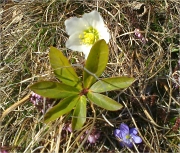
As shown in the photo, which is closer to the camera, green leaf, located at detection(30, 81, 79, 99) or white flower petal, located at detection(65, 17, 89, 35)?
green leaf, located at detection(30, 81, 79, 99)

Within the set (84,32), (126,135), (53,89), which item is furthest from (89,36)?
(126,135)

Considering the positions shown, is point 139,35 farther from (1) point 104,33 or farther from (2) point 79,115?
(2) point 79,115

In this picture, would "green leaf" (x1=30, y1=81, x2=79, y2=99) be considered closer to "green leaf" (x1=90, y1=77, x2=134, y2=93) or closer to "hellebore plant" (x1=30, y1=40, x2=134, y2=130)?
"hellebore plant" (x1=30, y1=40, x2=134, y2=130)

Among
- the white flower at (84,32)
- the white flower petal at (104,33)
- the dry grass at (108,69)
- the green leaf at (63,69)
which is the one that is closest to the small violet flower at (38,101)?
the dry grass at (108,69)

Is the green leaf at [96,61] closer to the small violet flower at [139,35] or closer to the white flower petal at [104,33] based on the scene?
the white flower petal at [104,33]

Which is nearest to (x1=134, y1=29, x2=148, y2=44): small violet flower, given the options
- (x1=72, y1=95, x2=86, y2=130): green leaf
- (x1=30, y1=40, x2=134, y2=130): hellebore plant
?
(x1=30, y1=40, x2=134, y2=130): hellebore plant

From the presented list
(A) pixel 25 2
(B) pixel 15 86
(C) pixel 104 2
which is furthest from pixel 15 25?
(C) pixel 104 2

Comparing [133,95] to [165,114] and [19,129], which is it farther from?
[19,129]
